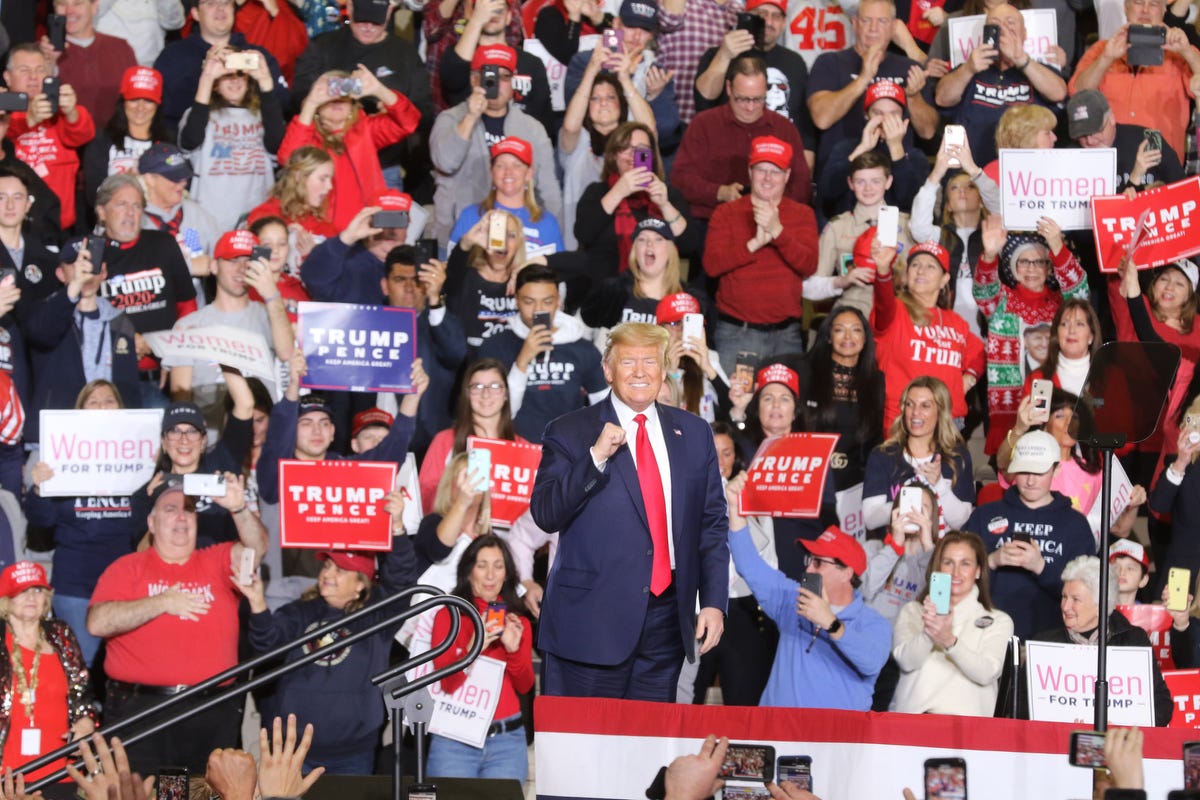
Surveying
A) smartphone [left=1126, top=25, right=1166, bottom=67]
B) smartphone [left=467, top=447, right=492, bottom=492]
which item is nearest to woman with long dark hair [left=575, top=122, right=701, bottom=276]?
smartphone [left=467, top=447, right=492, bottom=492]

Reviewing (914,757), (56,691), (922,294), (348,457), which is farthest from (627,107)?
(914,757)

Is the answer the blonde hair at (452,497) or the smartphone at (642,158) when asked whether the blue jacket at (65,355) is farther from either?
the smartphone at (642,158)

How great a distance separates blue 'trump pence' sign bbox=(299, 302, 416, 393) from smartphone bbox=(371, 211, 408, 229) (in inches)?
25.7

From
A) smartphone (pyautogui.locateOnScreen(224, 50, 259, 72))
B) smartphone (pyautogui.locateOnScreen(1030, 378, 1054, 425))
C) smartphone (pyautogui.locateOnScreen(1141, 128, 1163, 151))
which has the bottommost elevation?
smartphone (pyautogui.locateOnScreen(1030, 378, 1054, 425))

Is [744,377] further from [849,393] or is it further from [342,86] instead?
[342,86]

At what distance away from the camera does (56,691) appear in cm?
733

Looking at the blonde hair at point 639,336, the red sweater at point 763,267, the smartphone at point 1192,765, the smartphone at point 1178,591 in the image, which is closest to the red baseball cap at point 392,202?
the red sweater at point 763,267

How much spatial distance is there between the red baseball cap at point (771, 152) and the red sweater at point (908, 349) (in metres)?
0.86

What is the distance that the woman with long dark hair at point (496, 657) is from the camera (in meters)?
7.31

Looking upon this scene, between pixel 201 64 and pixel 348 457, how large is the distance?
305cm

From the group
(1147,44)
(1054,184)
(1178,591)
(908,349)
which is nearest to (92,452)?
(908,349)

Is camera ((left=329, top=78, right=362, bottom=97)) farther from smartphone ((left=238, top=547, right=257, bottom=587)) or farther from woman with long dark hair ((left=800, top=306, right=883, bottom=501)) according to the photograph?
smartphone ((left=238, top=547, right=257, bottom=587))

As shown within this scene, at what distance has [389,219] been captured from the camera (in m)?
8.97

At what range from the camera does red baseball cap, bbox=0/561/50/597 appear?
24.2ft
